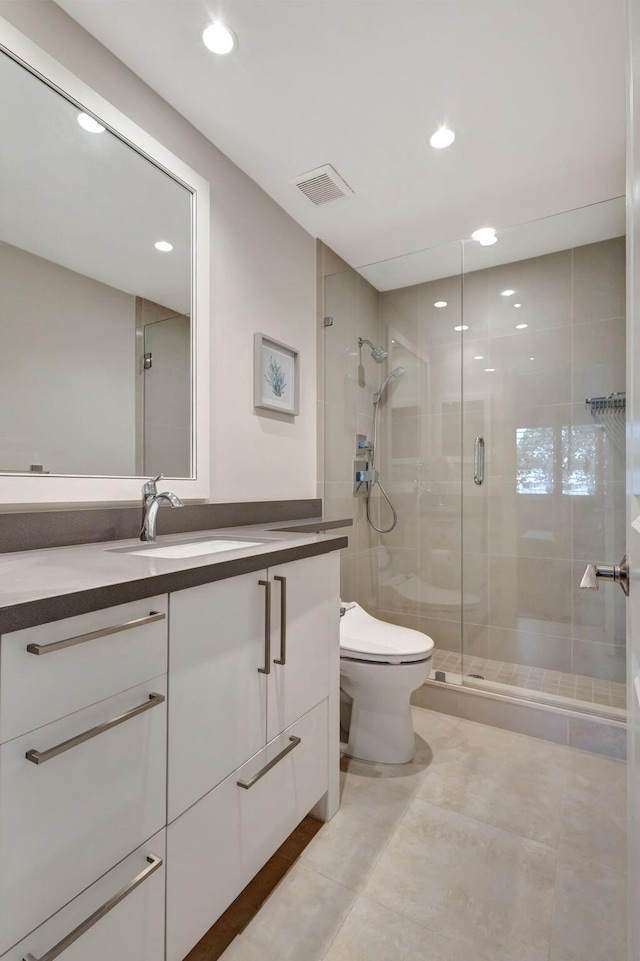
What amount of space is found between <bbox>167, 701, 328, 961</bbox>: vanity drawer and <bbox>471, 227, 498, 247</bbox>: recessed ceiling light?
7.92 ft

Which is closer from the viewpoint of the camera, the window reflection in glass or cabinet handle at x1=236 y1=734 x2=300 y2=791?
cabinet handle at x1=236 y1=734 x2=300 y2=791

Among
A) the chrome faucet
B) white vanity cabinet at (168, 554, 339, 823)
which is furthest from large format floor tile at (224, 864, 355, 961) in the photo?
the chrome faucet

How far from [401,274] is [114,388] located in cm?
195

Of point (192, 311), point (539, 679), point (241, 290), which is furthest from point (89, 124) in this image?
point (539, 679)

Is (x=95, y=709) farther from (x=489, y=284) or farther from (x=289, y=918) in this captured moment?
(x=489, y=284)

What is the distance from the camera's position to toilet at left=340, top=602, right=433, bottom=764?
1.76 meters

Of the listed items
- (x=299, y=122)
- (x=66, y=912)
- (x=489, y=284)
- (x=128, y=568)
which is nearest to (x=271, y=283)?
(x=299, y=122)

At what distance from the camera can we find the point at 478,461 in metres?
2.63

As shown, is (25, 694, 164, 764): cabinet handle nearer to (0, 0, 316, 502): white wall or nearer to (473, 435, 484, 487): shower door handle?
(0, 0, 316, 502): white wall

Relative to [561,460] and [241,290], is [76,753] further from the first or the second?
[561,460]

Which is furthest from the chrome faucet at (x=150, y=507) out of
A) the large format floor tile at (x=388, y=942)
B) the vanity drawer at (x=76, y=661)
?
the large format floor tile at (x=388, y=942)

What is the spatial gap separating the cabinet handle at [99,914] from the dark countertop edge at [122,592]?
0.48 metres

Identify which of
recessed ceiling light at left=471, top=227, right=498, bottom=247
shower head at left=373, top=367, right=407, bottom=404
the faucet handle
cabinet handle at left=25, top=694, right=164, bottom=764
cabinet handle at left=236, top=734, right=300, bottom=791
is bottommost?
cabinet handle at left=236, top=734, right=300, bottom=791

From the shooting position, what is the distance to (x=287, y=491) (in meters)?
2.28
